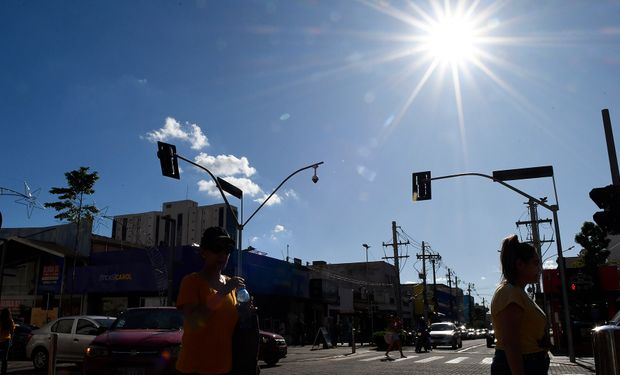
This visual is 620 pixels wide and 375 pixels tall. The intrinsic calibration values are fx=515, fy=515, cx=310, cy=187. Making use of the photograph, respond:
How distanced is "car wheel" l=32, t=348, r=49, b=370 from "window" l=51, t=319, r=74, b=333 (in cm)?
61

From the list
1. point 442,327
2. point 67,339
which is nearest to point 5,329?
point 67,339

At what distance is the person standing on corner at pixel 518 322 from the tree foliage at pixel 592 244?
121 feet

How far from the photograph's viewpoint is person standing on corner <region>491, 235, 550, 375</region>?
2.93m

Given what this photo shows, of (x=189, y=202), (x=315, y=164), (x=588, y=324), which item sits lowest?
(x=588, y=324)

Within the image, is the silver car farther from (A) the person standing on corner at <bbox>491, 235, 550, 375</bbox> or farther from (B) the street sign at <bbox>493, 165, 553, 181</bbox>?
(A) the person standing on corner at <bbox>491, 235, 550, 375</bbox>

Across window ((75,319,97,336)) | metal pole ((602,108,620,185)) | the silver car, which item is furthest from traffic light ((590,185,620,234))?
window ((75,319,97,336))

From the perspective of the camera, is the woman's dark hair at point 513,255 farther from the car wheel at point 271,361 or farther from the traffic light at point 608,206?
the car wheel at point 271,361

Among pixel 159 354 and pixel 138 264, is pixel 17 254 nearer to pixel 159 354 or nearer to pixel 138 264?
pixel 138 264

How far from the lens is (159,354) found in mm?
7191

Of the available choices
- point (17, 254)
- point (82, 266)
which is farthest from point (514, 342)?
point (17, 254)

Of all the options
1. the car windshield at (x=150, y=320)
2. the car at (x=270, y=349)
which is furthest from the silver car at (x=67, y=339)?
the car windshield at (x=150, y=320)

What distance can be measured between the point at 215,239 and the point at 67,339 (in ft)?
42.6

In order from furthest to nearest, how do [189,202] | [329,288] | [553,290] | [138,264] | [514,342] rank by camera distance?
1. [189,202]
2. [329,288]
3. [138,264]
4. [553,290]
5. [514,342]

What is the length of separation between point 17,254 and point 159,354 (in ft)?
113
